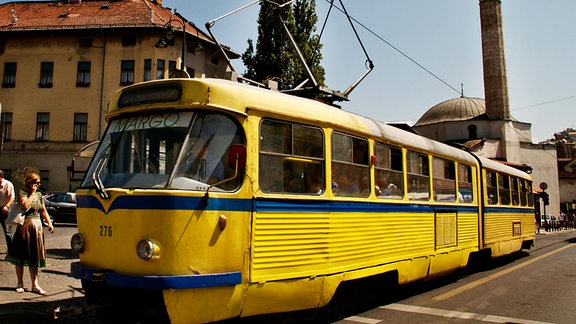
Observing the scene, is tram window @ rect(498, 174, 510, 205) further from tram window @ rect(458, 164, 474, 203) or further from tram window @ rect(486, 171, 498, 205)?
tram window @ rect(458, 164, 474, 203)

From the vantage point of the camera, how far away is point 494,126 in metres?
47.9

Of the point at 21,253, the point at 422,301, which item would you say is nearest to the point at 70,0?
the point at 21,253

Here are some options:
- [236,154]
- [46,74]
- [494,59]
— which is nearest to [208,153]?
[236,154]

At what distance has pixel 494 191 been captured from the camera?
1152 cm

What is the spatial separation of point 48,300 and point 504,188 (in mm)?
10564

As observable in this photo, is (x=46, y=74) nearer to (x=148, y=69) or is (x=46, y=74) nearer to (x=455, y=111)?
(x=148, y=69)

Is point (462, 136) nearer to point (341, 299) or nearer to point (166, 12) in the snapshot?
point (166, 12)

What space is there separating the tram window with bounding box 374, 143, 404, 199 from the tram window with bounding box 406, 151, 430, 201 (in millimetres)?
321

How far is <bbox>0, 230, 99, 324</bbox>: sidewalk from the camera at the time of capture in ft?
17.5

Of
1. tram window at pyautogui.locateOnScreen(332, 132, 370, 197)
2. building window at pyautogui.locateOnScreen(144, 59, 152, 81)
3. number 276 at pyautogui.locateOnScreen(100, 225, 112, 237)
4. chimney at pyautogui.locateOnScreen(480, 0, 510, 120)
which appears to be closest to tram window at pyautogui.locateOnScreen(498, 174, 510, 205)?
tram window at pyautogui.locateOnScreen(332, 132, 370, 197)

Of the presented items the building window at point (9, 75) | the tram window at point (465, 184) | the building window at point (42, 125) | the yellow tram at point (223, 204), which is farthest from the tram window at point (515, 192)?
the building window at point (9, 75)

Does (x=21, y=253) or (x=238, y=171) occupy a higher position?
(x=238, y=171)

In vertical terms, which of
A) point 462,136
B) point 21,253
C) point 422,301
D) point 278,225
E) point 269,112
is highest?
point 462,136

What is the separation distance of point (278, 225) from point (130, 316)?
5.56ft
